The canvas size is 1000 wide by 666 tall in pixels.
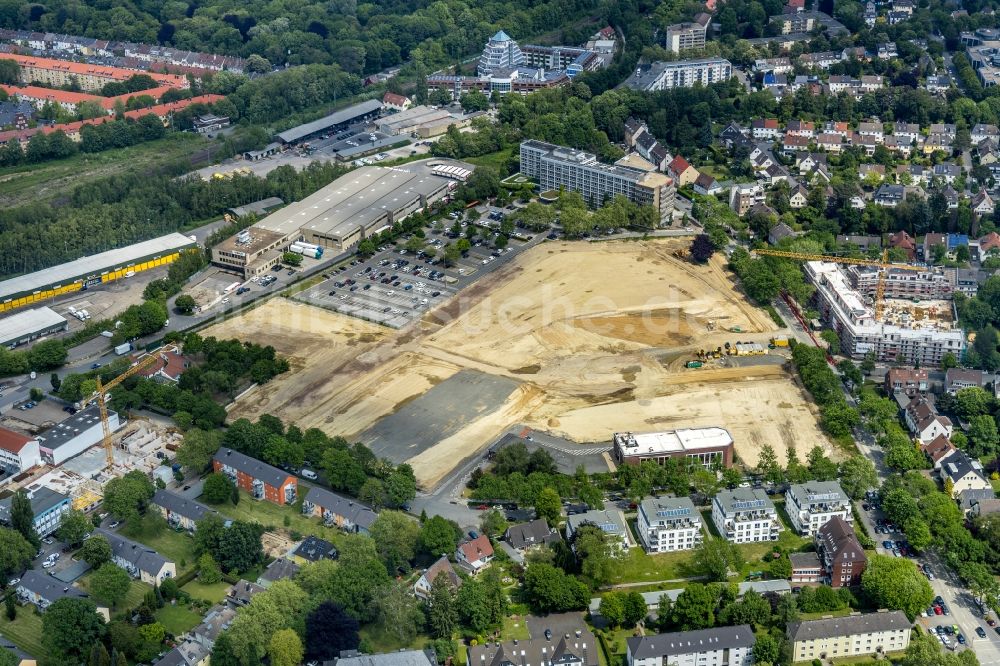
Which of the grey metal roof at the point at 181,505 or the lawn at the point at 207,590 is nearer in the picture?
the lawn at the point at 207,590

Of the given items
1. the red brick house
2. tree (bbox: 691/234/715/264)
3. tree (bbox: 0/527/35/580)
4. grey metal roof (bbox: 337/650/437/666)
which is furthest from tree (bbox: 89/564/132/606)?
tree (bbox: 691/234/715/264)

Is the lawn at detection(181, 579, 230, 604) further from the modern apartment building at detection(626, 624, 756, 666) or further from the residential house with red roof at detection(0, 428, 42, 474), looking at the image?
the modern apartment building at detection(626, 624, 756, 666)

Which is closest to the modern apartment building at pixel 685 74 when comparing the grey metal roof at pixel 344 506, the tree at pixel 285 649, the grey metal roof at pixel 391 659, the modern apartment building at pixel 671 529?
the modern apartment building at pixel 671 529

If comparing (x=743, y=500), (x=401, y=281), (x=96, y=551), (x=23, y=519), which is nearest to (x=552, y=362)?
(x=401, y=281)

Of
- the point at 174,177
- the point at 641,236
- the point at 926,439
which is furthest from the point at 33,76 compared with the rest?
the point at 926,439

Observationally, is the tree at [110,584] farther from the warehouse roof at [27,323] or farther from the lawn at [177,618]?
the warehouse roof at [27,323]
